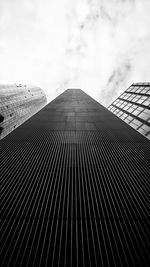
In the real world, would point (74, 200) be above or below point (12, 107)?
above

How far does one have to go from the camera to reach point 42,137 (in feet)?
43.1

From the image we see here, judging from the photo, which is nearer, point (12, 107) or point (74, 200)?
point (74, 200)

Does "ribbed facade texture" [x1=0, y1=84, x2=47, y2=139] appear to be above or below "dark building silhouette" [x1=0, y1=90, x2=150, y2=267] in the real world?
below

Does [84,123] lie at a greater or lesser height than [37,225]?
greater

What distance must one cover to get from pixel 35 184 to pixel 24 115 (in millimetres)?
77800

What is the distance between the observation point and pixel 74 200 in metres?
6.83

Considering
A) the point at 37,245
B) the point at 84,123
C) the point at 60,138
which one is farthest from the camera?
the point at 84,123

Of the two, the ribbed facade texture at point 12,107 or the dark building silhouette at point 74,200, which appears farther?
the ribbed facade texture at point 12,107

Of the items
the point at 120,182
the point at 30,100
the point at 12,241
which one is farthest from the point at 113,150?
the point at 30,100

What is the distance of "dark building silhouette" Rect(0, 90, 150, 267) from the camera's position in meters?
4.88

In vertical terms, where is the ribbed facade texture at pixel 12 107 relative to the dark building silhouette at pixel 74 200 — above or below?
below

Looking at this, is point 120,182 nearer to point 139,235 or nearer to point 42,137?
point 139,235

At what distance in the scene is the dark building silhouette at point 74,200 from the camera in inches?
192

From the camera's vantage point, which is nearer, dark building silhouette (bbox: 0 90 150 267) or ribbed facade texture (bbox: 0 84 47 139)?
dark building silhouette (bbox: 0 90 150 267)
